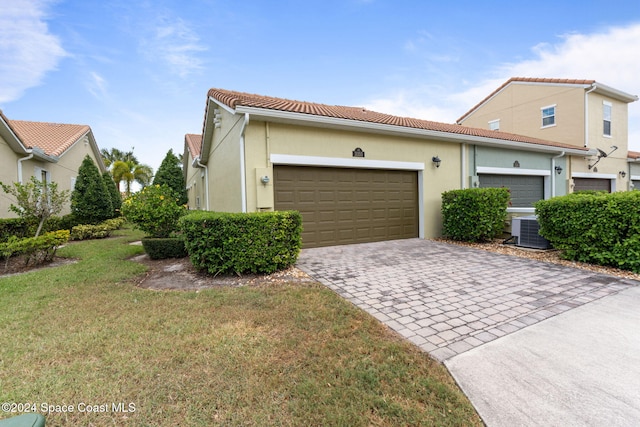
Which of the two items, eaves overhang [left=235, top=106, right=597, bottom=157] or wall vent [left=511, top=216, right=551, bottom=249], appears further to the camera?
wall vent [left=511, top=216, right=551, bottom=249]

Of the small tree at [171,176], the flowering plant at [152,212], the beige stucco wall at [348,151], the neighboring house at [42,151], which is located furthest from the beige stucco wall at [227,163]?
the small tree at [171,176]

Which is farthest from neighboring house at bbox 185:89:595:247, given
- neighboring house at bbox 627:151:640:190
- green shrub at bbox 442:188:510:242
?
neighboring house at bbox 627:151:640:190

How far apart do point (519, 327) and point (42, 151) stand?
1592 cm

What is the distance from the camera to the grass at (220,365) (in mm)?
1991

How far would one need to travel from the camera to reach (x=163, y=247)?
293 inches

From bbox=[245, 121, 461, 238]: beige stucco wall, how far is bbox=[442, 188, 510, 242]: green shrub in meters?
0.85

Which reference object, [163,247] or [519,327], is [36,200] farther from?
[519,327]

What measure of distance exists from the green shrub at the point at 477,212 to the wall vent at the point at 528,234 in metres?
0.49

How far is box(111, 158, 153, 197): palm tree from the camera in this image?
28236mm

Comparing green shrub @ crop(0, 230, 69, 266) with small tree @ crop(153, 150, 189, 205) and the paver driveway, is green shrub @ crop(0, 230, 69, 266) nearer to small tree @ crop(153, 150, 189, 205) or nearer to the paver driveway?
the paver driveway

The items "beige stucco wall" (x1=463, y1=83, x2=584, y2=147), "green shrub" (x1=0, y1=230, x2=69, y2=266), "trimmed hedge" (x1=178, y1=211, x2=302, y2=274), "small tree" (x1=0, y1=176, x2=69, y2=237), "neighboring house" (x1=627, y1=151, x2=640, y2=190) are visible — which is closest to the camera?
"trimmed hedge" (x1=178, y1=211, x2=302, y2=274)

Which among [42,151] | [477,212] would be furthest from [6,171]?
[477,212]

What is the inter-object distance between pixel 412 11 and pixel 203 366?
1104 cm

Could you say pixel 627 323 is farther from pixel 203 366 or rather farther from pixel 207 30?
pixel 207 30
